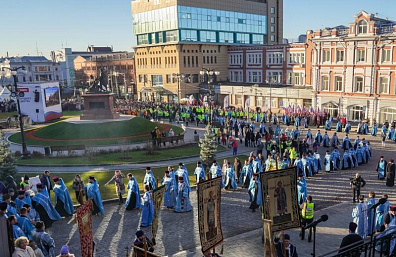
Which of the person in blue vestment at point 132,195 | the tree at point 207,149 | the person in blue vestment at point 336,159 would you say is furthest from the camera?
the person in blue vestment at point 336,159

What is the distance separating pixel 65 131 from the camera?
34781 mm

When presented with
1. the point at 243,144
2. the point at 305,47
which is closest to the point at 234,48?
the point at 305,47

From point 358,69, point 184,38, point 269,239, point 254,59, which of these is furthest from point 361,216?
point 184,38

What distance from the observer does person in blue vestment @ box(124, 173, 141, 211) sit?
53.7ft

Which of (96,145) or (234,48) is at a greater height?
(234,48)

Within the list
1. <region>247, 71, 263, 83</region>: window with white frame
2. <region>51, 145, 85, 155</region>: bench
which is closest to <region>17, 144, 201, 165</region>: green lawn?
<region>51, 145, 85, 155</region>: bench

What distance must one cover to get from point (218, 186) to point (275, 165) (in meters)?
10.5

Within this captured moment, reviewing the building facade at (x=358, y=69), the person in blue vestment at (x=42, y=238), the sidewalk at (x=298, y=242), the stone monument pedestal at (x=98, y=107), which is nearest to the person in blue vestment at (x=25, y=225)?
the person in blue vestment at (x=42, y=238)

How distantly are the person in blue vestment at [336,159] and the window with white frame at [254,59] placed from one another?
4203 cm

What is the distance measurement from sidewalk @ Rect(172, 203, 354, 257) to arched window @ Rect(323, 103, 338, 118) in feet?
107

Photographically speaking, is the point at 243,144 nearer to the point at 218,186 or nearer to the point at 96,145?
the point at 96,145

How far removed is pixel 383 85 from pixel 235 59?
108 ft

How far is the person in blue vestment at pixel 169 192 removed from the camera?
55.9 ft

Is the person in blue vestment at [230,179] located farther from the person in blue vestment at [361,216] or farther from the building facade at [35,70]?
the building facade at [35,70]
